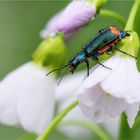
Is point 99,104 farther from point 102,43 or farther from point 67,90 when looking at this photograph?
point 67,90

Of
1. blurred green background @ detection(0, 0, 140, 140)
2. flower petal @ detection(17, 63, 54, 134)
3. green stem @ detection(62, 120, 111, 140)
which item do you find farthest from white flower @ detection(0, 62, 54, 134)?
blurred green background @ detection(0, 0, 140, 140)

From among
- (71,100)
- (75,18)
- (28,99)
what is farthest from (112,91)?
(71,100)

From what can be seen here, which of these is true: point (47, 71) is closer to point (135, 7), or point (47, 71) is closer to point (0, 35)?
point (135, 7)

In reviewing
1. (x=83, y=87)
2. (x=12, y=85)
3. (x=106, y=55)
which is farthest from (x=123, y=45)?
(x=12, y=85)

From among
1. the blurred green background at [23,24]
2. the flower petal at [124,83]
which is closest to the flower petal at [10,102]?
the flower petal at [124,83]

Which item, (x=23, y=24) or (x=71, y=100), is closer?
(x=71, y=100)
